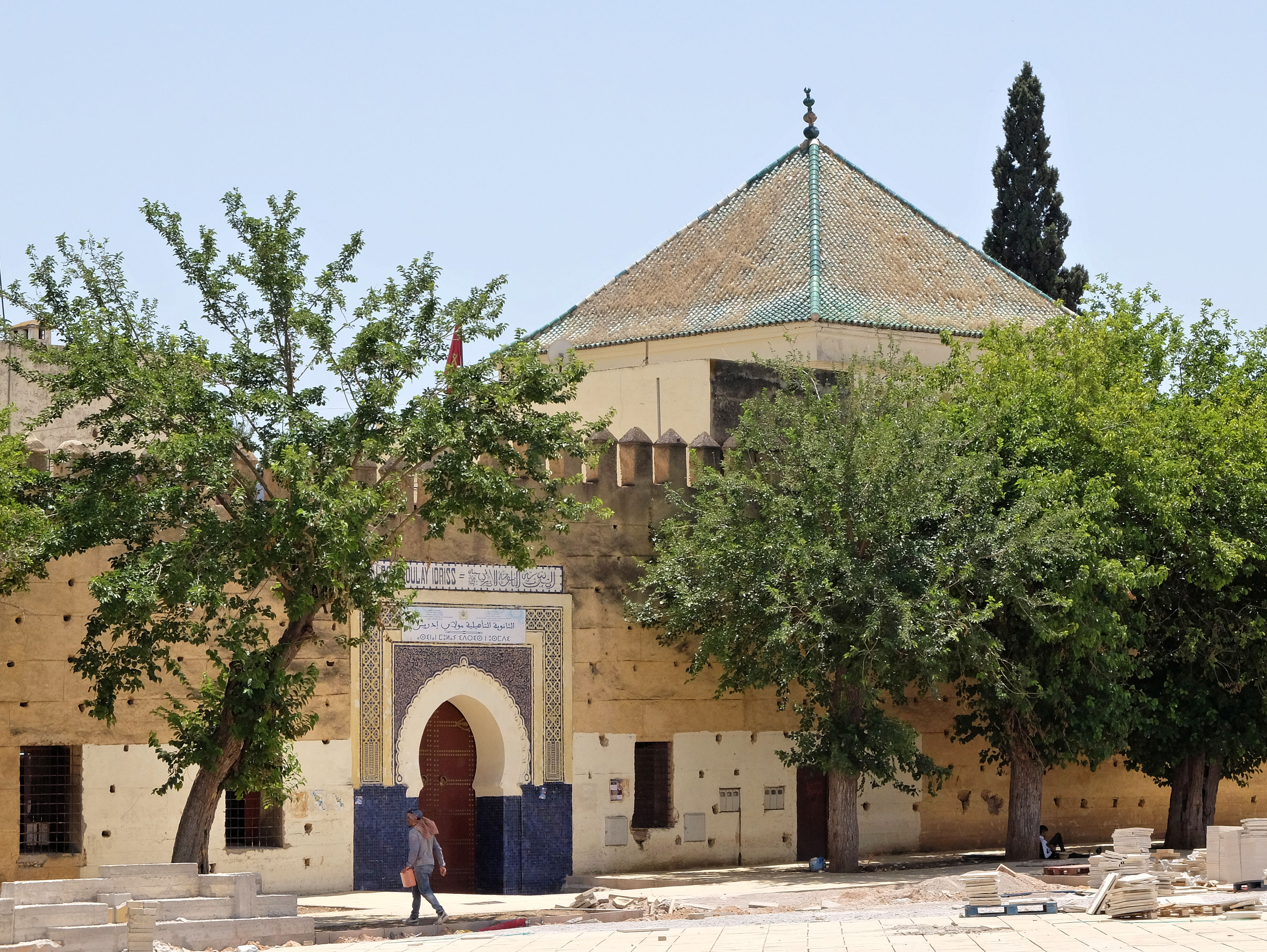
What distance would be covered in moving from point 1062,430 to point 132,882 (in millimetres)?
12642

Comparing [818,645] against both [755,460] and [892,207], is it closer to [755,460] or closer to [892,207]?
[755,460]

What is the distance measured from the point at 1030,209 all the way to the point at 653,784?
817 inches

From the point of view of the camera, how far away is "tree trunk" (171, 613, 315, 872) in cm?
1670

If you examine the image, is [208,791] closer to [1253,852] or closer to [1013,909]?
[1013,909]

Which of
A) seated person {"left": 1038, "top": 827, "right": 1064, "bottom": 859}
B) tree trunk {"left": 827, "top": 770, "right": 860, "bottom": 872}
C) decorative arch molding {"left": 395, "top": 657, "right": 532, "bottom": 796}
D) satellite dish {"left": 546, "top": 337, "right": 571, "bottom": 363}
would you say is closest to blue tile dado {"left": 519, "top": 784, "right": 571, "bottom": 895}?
decorative arch molding {"left": 395, "top": 657, "right": 532, "bottom": 796}

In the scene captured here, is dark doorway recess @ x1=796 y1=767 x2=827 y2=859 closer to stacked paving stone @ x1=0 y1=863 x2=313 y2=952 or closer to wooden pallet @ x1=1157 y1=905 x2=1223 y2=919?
wooden pallet @ x1=1157 y1=905 x2=1223 y2=919

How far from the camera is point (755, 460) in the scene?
75.6 feet

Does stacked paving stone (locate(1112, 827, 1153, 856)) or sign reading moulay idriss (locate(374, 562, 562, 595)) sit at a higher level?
sign reading moulay idriss (locate(374, 562, 562, 595))

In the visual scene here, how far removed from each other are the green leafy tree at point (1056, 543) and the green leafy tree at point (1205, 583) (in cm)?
42

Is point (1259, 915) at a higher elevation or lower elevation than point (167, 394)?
lower

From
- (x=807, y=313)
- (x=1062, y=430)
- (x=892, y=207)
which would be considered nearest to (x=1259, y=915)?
(x=1062, y=430)

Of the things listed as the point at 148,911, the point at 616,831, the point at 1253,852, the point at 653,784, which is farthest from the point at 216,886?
the point at 1253,852

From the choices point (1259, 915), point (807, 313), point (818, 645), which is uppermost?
point (807, 313)

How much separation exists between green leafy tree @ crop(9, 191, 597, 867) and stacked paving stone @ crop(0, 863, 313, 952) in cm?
173
